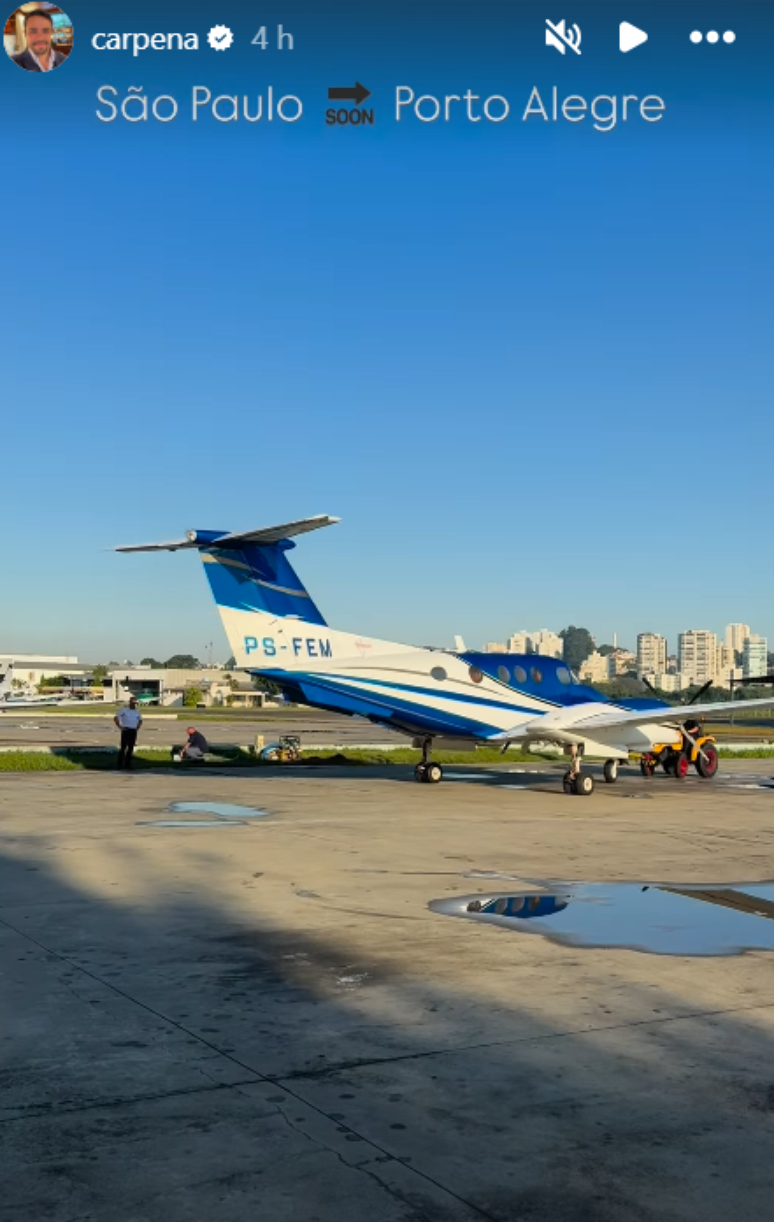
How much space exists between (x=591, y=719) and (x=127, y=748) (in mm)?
12026

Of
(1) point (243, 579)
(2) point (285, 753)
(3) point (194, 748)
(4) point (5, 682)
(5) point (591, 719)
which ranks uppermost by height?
(1) point (243, 579)

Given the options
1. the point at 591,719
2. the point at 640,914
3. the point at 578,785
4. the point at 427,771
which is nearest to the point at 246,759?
the point at 427,771

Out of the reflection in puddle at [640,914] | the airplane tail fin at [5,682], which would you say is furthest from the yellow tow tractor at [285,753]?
the reflection in puddle at [640,914]

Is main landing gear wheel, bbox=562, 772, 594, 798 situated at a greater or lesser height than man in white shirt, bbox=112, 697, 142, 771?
lesser

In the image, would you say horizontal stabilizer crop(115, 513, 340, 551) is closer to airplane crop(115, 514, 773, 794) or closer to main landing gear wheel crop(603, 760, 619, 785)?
airplane crop(115, 514, 773, 794)

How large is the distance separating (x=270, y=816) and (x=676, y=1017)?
12.0 metres

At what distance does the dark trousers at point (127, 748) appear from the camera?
2916cm

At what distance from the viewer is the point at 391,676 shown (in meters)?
24.5

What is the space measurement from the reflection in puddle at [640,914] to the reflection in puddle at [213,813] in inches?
273

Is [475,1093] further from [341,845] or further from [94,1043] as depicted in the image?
[341,845]

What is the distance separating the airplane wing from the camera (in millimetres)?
25312

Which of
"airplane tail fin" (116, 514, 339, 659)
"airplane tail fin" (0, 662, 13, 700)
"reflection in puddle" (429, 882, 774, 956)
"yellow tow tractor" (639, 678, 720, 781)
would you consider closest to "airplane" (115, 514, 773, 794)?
"airplane tail fin" (116, 514, 339, 659)

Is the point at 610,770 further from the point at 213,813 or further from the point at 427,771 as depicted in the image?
the point at 213,813

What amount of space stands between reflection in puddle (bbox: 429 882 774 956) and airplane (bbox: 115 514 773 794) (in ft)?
38.8
